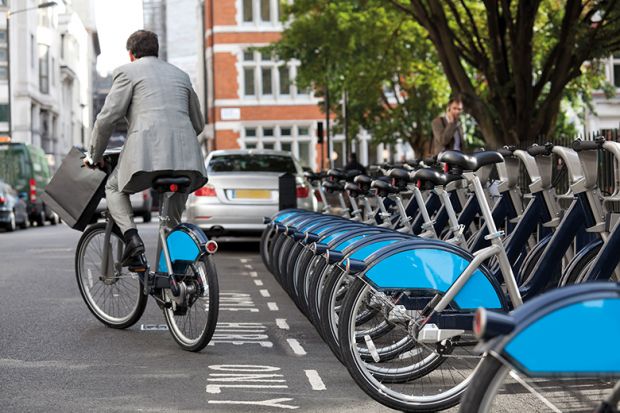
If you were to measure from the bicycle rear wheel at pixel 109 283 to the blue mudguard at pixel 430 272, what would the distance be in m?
3.38

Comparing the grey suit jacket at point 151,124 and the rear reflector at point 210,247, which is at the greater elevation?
the grey suit jacket at point 151,124

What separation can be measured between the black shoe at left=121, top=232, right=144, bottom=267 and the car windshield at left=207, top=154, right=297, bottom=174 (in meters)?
10.5

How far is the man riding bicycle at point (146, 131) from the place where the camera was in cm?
842

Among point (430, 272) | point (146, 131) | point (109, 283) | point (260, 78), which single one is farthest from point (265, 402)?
point (260, 78)

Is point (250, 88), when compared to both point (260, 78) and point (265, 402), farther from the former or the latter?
point (265, 402)

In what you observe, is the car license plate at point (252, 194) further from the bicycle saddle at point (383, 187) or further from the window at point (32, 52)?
the window at point (32, 52)

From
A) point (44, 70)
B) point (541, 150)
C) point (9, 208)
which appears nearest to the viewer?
point (541, 150)

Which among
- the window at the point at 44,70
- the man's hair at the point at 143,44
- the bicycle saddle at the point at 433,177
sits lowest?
the bicycle saddle at the point at 433,177

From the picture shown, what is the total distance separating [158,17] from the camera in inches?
4941

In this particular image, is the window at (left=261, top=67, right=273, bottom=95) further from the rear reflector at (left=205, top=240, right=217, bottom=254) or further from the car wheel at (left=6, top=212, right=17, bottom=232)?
the rear reflector at (left=205, top=240, right=217, bottom=254)

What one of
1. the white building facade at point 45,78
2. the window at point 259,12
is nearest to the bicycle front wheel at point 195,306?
the white building facade at point 45,78

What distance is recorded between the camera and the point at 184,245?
8062 millimetres

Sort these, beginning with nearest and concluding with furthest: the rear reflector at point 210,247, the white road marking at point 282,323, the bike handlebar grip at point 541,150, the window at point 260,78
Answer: the bike handlebar grip at point 541,150, the rear reflector at point 210,247, the white road marking at point 282,323, the window at point 260,78

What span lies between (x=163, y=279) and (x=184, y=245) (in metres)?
0.36
